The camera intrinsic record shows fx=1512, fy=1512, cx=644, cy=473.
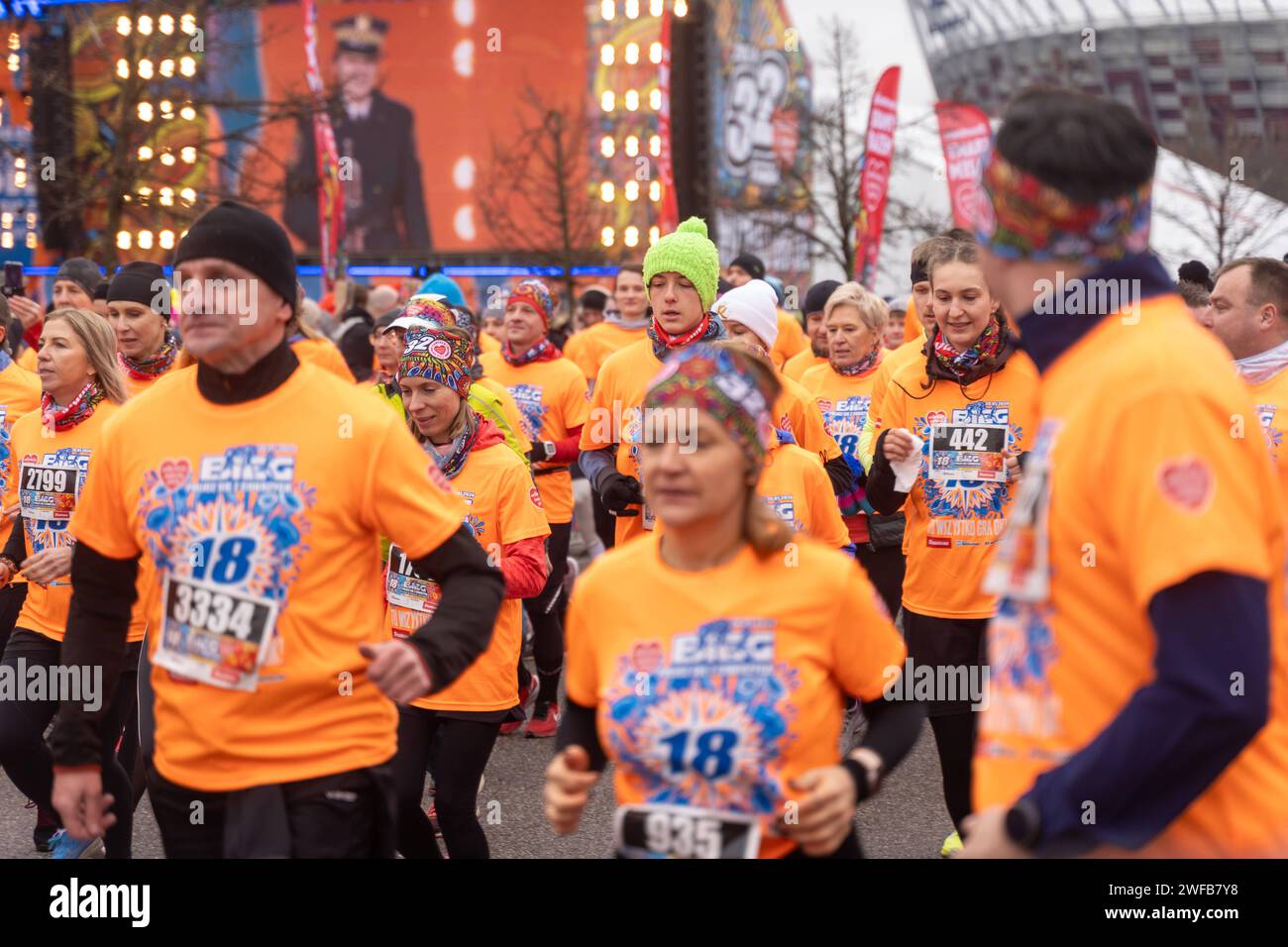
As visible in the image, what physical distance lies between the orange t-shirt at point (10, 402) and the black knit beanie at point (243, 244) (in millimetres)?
3718

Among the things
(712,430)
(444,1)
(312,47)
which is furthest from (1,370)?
(444,1)

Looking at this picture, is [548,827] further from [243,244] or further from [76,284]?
[76,284]

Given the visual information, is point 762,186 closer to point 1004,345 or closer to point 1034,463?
point 1004,345

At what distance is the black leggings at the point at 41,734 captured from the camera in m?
5.56

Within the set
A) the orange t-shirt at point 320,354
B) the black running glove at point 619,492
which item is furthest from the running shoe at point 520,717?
the orange t-shirt at point 320,354

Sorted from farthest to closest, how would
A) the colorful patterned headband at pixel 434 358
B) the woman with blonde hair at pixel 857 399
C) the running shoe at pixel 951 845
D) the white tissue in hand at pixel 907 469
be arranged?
1. the woman with blonde hair at pixel 857 399
2. the running shoe at pixel 951 845
3. the colorful patterned headband at pixel 434 358
4. the white tissue in hand at pixel 907 469

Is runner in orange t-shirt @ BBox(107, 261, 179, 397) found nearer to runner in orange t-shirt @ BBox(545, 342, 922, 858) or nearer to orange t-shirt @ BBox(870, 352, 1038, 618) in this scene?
orange t-shirt @ BBox(870, 352, 1038, 618)

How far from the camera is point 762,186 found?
32844 millimetres

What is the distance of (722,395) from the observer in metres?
3.09

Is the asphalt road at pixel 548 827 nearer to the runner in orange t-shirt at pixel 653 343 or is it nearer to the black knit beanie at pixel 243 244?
the runner in orange t-shirt at pixel 653 343

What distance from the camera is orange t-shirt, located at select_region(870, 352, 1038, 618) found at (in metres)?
5.57

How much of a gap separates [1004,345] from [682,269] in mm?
1399

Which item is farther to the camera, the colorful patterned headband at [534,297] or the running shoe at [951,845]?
the colorful patterned headband at [534,297]

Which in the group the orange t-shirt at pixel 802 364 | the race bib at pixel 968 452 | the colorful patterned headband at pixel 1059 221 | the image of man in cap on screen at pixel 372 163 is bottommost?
the race bib at pixel 968 452
